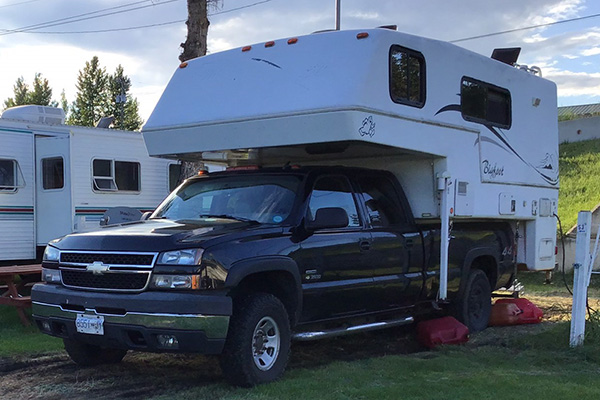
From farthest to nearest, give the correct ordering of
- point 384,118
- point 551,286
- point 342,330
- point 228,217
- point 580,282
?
1. point 551,286
2. point 580,282
3. point 384,118
4. point 342,330
5. point 228,217

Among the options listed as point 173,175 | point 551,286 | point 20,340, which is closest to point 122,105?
point 173,175

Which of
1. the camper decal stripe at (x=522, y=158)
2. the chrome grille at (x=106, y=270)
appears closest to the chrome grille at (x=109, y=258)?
the chrome grille at (x=106, y=270)

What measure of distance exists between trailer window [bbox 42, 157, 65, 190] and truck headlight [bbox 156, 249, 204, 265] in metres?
7.69

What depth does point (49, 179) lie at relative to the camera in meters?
12.4

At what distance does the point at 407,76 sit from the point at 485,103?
70.0 inches

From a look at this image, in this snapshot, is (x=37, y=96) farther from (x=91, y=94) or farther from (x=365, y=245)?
(x=365, y=245)

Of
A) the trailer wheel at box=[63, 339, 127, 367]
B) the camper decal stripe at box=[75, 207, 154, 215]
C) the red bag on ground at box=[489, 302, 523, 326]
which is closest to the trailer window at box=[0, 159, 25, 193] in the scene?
the camper decal stripe at box=[75, 207, 154, 215]

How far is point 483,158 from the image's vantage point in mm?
8242

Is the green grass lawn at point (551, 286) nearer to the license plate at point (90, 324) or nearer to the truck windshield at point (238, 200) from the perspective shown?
the truck windshield at point (238, 200)

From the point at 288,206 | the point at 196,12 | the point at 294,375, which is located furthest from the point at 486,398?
the point at 196,12

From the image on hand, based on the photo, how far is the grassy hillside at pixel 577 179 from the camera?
18375mm

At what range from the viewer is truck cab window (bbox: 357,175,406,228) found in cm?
707

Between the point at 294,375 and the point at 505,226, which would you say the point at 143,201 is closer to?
the point at 505,226

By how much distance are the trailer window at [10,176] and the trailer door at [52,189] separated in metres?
0.33
